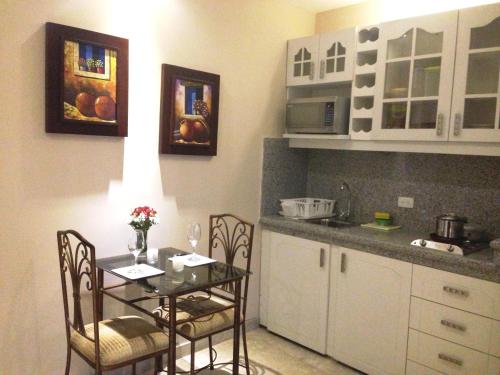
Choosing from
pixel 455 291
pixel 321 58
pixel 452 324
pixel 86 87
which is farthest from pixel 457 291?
pixel 86 87

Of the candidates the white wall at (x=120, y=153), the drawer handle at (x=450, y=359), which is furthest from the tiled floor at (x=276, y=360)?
the drawer handle at (x=450, y=359)

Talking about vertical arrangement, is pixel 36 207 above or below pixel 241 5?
below

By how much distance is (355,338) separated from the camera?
2.63m

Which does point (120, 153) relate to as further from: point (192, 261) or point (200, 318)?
point (200, 318)

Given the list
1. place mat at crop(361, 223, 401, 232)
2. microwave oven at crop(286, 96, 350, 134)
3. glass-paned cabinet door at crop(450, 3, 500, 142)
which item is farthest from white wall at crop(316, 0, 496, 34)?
place mat at crop(361, 223, 401, 232)

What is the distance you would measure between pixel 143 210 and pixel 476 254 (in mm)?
1764

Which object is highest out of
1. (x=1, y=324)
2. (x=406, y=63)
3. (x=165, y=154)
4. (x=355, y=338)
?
(x=406, y=63)

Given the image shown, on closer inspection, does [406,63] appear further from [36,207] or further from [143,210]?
[36,207]

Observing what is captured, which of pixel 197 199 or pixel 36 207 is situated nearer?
pixel 36 207

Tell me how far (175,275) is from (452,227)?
156cm

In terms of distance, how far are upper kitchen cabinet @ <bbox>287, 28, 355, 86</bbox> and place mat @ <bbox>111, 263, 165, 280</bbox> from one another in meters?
1.74

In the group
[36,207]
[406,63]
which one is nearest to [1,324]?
[36,207]

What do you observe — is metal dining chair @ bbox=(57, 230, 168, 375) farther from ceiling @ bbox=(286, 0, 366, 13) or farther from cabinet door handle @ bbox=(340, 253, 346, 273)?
ceiling @ bbox=(286, 0, 366, 13)

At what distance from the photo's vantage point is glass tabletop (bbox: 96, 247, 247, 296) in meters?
1.83
